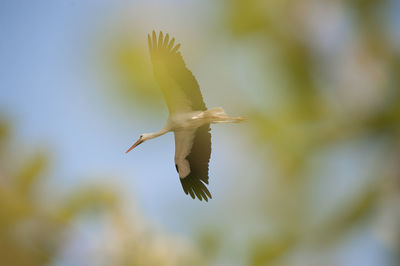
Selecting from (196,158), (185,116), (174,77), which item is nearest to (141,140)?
(196,158)

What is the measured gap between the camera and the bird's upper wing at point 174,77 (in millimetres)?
5473

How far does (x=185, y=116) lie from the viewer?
245 inches

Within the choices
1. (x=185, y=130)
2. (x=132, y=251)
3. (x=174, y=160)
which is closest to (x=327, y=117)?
(x=132, y=251)

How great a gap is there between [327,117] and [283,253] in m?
0.37

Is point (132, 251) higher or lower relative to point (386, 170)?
lower

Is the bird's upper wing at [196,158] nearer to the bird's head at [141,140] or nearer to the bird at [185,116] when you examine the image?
the bird at [185,116]

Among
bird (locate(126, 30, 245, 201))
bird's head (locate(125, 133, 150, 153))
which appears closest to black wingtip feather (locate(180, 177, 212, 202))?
bird (locate(126, 30, 245, 201))

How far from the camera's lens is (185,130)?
6512mm

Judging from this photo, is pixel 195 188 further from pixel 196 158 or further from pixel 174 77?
pixel 174 77

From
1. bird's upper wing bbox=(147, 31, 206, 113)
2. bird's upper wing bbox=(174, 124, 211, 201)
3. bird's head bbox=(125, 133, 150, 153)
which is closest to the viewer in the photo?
bird's upper wing bbox=(147, 31, 206, 113)

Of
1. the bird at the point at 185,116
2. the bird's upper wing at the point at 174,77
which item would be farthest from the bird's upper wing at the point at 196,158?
the bird's upper wing at the point at 174,77

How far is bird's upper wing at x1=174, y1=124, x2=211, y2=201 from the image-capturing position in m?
6.57

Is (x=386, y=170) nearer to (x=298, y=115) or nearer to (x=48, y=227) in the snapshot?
(x=298, y=115)

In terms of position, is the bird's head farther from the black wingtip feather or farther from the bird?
the black wingtip feather
